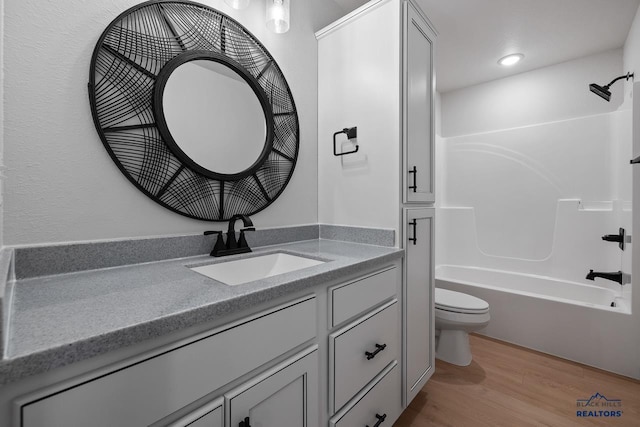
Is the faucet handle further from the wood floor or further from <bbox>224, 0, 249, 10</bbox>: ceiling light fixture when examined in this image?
the wood floor

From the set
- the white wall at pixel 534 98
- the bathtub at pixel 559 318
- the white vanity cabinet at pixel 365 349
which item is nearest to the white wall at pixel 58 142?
the white vanity cabinet at pixel 365 349

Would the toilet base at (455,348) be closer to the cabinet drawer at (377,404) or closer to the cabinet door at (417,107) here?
the cabinet drawer at (377,404)

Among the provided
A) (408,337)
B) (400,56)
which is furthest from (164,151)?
(408,337)

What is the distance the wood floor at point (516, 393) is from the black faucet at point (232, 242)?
1269mm

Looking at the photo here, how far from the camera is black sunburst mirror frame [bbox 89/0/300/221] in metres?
1.00

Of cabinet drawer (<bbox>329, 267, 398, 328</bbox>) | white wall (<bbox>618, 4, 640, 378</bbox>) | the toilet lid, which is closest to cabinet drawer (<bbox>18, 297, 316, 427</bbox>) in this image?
cabinet drawer (<bbox>329, 267, 398, 328</bbox>)

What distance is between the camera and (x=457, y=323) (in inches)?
76.4

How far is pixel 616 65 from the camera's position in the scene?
2412mm

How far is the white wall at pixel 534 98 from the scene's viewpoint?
248 cm

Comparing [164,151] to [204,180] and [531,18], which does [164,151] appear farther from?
[531,18]

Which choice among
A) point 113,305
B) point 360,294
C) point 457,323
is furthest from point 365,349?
point 457,323

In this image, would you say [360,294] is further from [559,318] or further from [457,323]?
[559,318]

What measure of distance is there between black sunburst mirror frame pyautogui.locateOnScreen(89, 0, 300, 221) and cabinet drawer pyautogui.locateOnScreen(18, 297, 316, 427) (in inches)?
26.9

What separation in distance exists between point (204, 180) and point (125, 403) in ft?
2.99
